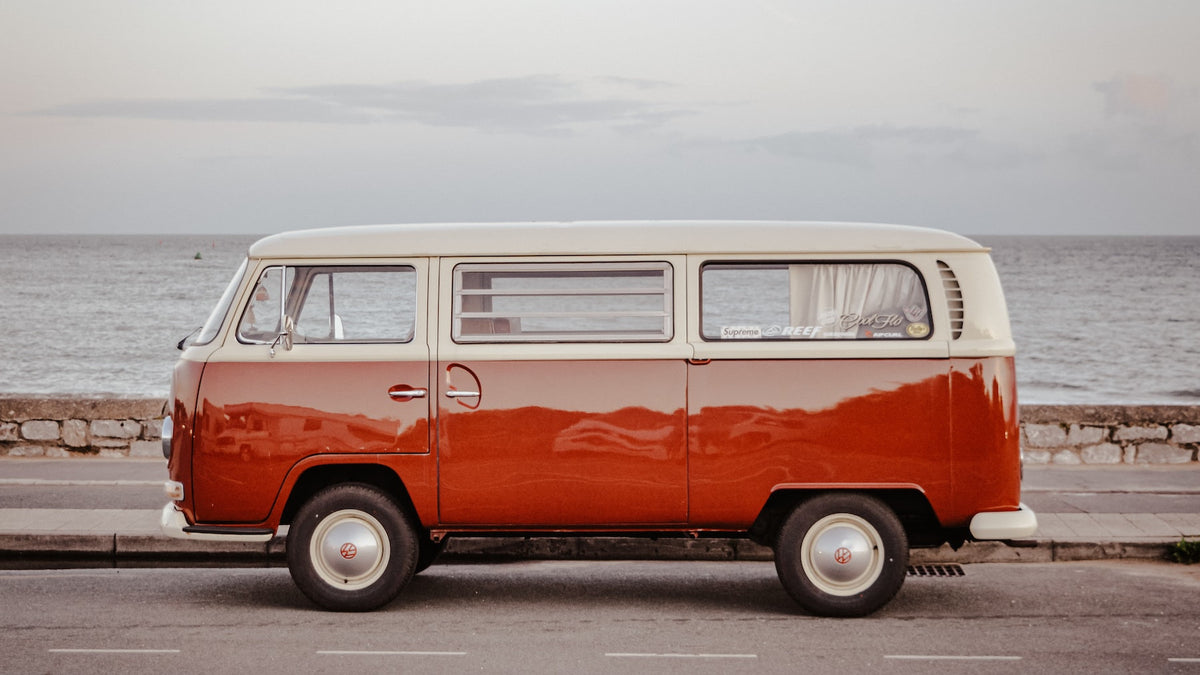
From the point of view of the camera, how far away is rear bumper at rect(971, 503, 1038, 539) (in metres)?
6.88

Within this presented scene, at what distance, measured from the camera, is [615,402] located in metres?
6.97

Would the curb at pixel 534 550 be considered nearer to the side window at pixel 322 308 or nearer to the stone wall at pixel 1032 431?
the side window at pixel 322 308

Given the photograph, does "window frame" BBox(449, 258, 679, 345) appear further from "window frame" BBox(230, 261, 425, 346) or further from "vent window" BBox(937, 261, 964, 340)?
"vent window" BBox(937, 261, 964, 340)

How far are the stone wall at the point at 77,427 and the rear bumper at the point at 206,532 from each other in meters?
6.24

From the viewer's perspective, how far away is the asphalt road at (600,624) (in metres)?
6.17

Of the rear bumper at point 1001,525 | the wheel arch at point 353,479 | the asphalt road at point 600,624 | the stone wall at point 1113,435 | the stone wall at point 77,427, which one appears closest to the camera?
the asphalt road at point 600,624

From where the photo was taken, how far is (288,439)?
705cm

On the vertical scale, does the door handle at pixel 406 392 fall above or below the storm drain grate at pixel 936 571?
above

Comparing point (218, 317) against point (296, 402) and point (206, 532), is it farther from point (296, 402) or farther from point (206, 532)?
point (206, 532)

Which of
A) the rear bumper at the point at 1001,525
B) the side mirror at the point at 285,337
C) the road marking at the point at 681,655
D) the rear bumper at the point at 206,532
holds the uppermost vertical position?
the side mirror at the point at 285,337

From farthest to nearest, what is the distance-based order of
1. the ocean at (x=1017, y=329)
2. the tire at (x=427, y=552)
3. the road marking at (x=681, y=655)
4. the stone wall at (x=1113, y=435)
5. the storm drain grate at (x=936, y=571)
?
the ocean at (x=1017, y=329) → the stone wall at (x=1113, y=435) → the storm drain grate at (x=936, y=571) → the tire at (x=427, y=552) → the road marking at (x=681, y=655)

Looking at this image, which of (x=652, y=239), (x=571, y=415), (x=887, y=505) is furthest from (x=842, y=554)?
(x=652, y=239)

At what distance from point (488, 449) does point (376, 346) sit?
0.84 m

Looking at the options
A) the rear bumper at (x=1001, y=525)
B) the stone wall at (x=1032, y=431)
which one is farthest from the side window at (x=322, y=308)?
the stone wall at (x=1032, y=431)
